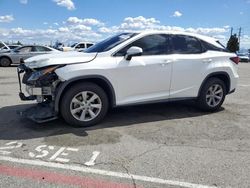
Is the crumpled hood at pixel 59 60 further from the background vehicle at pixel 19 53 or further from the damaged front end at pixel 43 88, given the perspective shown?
the background vehicle at pixel 19 53

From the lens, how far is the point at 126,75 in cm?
600

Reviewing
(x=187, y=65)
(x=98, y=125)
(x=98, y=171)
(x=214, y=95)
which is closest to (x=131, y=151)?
(x=98, y=171)

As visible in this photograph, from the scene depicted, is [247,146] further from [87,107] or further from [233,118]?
[87,107]

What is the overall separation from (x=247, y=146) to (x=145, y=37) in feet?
8.87

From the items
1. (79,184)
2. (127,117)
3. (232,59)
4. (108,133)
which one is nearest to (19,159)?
(79,184)

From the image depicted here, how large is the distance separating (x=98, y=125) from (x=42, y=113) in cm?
100

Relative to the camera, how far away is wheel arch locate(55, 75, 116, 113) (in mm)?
5541

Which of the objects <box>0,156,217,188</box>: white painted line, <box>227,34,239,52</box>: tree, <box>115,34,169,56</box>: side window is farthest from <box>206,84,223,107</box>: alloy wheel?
<box>227,34,239,52</box>: tree

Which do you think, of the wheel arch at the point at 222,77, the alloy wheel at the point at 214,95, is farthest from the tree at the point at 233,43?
the alloy wheel at the point at 214,95

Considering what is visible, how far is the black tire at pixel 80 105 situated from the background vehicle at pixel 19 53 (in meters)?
15.4

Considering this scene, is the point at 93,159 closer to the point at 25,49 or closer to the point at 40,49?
Result: the point at 40,49

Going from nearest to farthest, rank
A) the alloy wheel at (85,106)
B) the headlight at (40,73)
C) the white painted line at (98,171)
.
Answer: the white painted line at (98,171) → the headlight at (40,73) → the alloy wheel at (85,106)

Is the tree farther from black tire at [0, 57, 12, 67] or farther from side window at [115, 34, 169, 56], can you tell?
side window at [115, 34, 169, 56]

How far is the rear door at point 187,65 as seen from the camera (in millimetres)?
6582
